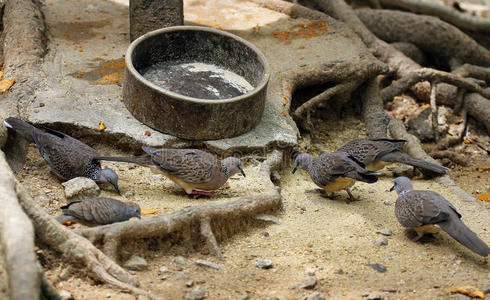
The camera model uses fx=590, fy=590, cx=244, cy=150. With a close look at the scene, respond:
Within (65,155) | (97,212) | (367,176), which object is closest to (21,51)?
(65,155)

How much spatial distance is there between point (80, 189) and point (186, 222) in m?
1.26

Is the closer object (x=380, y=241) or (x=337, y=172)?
(x=380, y=241)

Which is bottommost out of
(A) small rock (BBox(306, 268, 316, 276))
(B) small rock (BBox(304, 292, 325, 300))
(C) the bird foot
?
(C) the bird foot

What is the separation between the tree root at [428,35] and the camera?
36.9ft

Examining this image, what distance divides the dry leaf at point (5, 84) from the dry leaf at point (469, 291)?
5.62m

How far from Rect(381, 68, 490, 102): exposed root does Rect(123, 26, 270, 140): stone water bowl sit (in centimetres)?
317

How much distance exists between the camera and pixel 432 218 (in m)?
5.71

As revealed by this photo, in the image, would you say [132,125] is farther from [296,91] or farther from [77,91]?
[296,91]

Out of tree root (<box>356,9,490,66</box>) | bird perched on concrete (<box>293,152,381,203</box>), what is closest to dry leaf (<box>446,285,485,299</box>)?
bird perched on concrete (<box>293,152,381,203</box>)

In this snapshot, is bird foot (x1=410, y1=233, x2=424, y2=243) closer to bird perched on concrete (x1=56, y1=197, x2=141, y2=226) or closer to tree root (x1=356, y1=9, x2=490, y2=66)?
bird perched on concrete (x1=56, y1=197, x2=141, y2=226)

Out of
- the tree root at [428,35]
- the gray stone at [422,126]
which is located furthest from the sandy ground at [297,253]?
the tree root at [428,35]

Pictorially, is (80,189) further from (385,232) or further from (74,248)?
(385,232)

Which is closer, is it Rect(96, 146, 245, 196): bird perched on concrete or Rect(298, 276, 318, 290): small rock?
Rect(298, 276, 318, 290): small rock

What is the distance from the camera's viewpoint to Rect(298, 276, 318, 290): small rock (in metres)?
4.91
